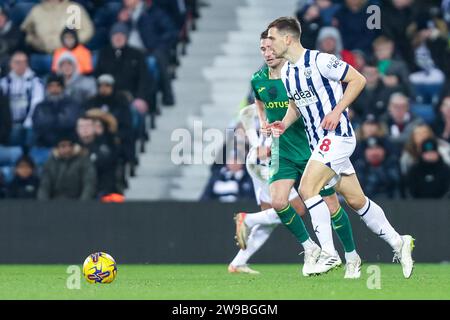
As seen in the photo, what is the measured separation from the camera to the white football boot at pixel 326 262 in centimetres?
1187

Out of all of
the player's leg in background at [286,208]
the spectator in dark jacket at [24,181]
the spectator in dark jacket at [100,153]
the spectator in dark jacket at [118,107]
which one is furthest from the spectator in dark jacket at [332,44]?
the player's leg in background at [286,208]

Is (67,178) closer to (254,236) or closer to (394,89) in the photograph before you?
(254,236)

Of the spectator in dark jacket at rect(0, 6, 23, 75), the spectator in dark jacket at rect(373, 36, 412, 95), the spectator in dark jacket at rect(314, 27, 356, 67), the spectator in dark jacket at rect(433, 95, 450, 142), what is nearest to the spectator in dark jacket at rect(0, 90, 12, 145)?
the spectator in dark jacket at rect(0, 6, 23, 75)

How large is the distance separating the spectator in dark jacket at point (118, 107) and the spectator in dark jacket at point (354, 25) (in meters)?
3.12

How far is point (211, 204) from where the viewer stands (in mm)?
16953

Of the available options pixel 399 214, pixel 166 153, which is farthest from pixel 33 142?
pixel 399 214

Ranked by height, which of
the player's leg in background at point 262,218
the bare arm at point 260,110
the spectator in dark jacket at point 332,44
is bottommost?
the player's leg in background at point 262,218

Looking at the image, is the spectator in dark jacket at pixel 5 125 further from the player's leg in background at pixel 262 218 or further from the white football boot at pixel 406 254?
the white football boot at pixel 406 254

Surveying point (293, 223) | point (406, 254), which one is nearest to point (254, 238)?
point (293, 223)

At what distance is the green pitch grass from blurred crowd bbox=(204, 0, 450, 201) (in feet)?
7.75

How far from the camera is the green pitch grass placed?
412 inches

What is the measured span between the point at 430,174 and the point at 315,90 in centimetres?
563

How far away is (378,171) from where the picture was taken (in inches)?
685
